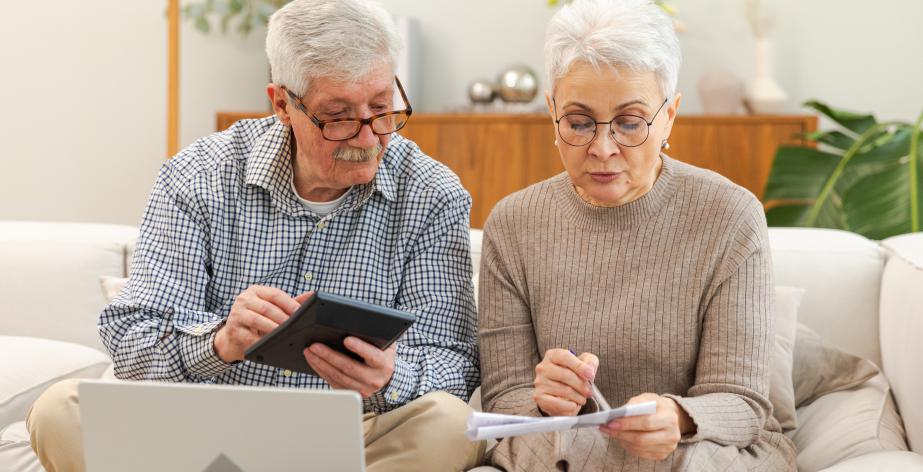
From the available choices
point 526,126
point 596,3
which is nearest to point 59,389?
point 596,3

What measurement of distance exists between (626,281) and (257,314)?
594 millimetres

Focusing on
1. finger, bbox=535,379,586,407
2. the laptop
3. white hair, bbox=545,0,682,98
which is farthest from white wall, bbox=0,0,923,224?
the laptop

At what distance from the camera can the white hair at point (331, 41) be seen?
1682mm

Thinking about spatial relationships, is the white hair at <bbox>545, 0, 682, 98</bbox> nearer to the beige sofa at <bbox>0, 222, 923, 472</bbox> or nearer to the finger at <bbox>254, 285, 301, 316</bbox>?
the finger at <bbox>254, 285, 301, 316</bbox>

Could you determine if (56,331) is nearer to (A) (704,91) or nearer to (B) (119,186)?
(B) (119,186)

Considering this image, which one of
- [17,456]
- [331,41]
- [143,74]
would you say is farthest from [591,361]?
[143,74]

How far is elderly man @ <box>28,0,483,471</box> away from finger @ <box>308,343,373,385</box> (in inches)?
2.6

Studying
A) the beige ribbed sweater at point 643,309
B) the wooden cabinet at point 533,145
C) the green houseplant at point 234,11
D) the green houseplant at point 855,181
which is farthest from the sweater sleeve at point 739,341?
the green houseplant at point 234,11

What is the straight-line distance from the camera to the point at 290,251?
182 centimetres

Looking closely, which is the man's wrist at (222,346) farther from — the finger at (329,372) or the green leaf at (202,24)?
the green leaf at (202,24)

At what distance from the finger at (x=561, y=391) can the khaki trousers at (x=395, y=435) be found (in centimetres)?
20

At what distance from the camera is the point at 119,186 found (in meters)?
4.25

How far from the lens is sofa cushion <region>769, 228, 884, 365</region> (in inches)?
80.4

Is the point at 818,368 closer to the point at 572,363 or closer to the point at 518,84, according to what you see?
the point at 572,363
